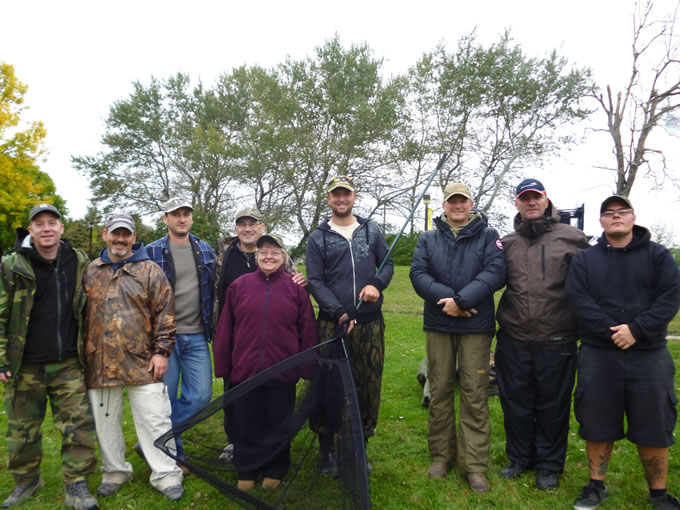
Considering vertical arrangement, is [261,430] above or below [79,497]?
above

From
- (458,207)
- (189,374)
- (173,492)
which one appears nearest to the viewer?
(173,492)

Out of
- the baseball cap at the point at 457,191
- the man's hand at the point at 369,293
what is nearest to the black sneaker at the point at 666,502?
the man's hand at the point at 369,293

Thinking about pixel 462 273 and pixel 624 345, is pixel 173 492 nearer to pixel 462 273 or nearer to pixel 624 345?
pixel 462 273

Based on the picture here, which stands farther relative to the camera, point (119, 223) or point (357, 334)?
point (357, 334)

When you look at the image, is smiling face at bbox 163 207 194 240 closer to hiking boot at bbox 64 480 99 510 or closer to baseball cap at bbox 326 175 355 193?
baseball cap at bbox 326 175 355 193

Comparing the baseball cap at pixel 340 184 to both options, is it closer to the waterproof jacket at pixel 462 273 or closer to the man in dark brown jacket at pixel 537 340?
the waterproof jacket at pixel 462 273

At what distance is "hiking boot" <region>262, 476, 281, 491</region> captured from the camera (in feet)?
8.94

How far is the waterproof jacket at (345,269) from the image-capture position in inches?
139

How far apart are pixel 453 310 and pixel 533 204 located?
3.52 feet

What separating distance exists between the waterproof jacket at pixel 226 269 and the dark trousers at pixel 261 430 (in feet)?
3.63

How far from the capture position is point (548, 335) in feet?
11.1

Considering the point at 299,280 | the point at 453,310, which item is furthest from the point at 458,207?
the point at 299,280

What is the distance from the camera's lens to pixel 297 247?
92.2 ft

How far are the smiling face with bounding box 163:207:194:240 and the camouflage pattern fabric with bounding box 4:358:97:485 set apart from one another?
126 centimetres
